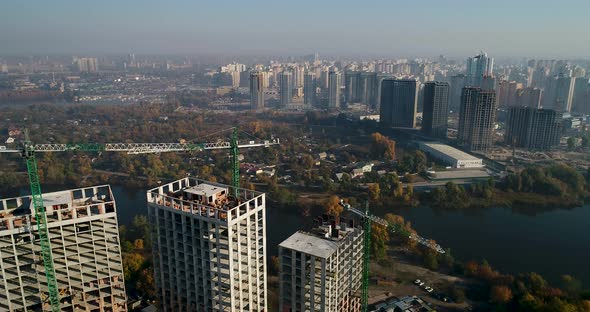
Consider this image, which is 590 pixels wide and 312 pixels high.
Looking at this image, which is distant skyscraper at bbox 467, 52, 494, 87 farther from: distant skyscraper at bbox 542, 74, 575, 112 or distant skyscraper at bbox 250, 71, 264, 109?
distant skyscraper at bbox 250, 71, 264, 109

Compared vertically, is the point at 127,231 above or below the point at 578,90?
below

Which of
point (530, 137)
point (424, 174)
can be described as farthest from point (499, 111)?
point (424, 174)

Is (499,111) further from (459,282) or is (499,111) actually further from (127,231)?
(127,231)

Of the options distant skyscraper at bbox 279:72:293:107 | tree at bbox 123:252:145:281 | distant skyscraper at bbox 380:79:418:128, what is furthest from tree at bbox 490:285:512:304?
distant skyscraper at bbox 279:72:293:107

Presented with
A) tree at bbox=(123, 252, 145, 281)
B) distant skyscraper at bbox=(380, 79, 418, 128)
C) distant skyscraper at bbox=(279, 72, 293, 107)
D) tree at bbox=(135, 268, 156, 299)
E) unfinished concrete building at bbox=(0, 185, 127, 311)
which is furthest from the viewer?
distant skyscraper at bbox=(279, 72, 293, 107)

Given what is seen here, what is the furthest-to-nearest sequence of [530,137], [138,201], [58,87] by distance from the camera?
[58,87]
[530,137]
[138,201]

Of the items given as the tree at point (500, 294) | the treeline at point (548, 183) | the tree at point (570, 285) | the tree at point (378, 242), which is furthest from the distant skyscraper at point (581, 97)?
the tree at point (500, 294)

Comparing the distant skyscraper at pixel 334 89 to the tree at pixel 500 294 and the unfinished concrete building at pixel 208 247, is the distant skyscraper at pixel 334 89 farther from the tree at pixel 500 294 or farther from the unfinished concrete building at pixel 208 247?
the unfinished concrete building at pixel 208 247
